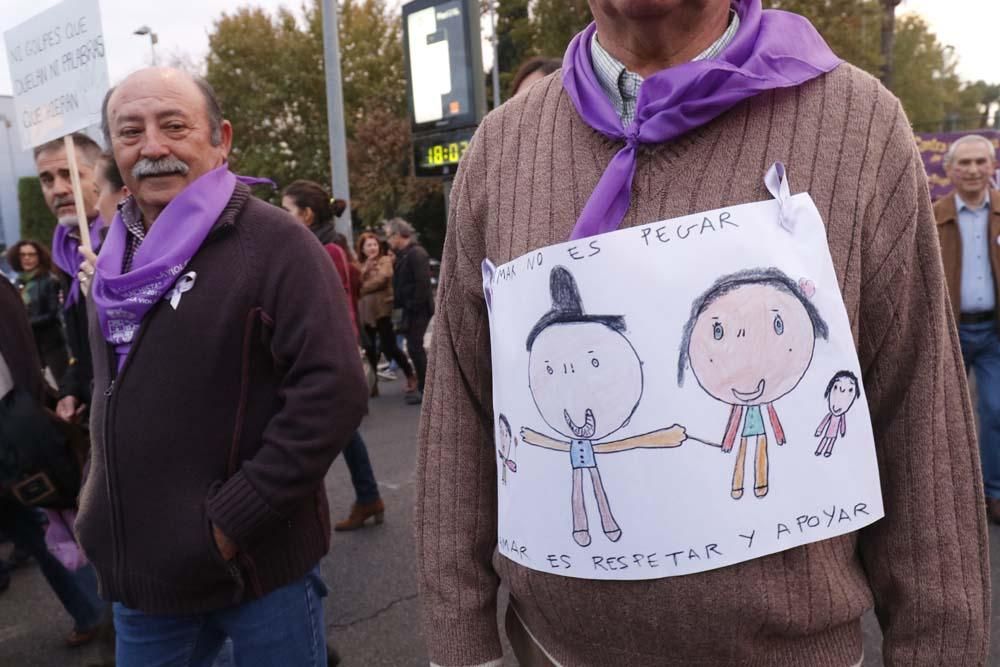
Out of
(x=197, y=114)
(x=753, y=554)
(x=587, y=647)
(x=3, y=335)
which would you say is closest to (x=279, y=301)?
(x=197, y=114)

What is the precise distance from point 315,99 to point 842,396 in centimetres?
2974

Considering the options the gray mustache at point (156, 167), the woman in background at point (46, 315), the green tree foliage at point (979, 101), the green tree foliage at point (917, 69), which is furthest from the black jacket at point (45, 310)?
the green tree foliage at point (979, 101)

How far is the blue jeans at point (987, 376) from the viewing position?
4.24 m

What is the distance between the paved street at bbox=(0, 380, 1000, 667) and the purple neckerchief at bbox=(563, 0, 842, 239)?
242cm

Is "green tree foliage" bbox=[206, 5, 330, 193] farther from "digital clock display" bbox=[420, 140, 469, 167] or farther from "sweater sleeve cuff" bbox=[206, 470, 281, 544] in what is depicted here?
"sweater sleeve cuff" bbox=[206, 470, 281, 544]

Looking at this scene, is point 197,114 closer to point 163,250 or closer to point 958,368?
point 163,250

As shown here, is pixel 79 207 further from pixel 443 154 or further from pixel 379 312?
pixel 379 312

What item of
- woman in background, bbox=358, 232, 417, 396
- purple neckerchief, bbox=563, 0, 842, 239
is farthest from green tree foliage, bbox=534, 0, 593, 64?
purple neckerchief, bbox=563, 0, 842, 239

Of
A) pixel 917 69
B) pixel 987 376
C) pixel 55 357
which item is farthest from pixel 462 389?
pixel 917 69

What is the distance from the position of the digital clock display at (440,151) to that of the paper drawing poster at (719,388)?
270 inches

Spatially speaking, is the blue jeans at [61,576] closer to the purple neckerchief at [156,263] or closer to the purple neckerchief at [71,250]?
the purple neckerchief at [71,250]

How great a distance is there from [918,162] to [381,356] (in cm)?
1085

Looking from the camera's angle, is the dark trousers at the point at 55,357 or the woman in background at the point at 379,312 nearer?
the dark trousers at the point at 55,357

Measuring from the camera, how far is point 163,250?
69.9 inches
